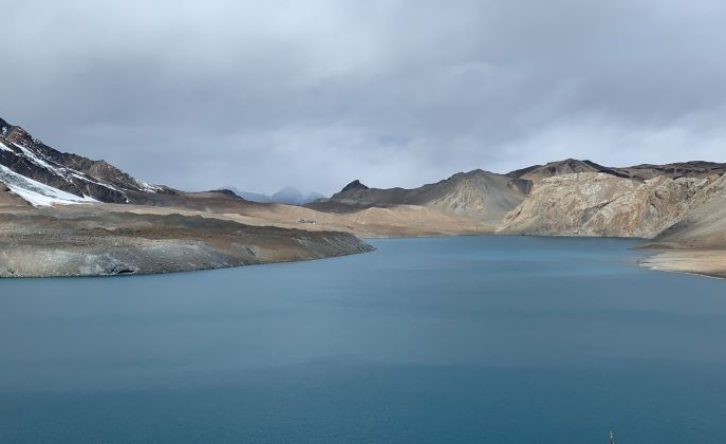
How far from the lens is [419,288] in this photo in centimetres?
6116

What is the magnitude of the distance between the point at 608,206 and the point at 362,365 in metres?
158

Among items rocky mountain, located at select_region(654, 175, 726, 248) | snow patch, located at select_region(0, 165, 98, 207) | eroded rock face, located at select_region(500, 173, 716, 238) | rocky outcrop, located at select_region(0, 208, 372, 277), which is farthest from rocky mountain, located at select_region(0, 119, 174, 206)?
eroded rock face, located at select_region(500, 173, 716, 238)

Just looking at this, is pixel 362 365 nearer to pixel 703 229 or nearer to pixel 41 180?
pixel 703 229

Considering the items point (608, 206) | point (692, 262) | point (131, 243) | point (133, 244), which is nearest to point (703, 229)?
point (692, 262)


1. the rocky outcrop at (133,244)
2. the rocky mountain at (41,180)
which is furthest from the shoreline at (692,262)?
the rocky mountain at (41,180)

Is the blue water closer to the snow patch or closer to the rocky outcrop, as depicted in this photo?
the rocky outcrop

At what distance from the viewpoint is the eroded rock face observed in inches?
6250

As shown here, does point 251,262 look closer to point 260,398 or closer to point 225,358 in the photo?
point 225,358

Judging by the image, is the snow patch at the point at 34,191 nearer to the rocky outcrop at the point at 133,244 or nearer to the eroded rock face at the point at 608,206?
the rocky outcrop at the point at 133,244

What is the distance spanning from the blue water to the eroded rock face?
108m

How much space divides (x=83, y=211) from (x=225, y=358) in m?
79.9

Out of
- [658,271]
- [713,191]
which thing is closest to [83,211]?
[658,271]

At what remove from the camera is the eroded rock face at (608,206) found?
521ft

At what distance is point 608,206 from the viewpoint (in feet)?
575
